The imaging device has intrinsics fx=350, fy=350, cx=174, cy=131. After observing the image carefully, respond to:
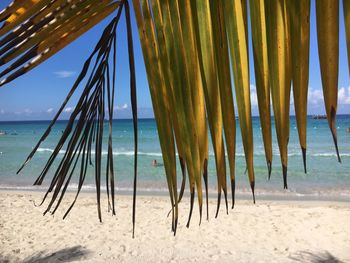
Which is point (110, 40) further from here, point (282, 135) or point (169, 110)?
point (282, 135)

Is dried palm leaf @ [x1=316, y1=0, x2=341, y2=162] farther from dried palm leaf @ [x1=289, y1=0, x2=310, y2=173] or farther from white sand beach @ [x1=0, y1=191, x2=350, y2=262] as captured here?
white sand beach @ [x1=0, y1=191, x2=350, y2=262]

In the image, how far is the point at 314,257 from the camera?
6.06m

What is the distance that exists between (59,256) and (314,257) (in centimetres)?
438

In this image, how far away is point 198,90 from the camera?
41 centimetres

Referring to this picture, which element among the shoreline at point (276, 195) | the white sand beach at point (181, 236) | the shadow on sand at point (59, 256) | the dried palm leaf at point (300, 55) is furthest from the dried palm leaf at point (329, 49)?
the shoreline at point (276, 195)

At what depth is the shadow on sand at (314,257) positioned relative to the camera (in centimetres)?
578

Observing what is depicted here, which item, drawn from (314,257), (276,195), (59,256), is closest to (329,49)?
(59,256)

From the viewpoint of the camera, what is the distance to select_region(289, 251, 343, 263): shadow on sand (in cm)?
578

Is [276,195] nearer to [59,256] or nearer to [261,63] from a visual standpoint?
[59,256]

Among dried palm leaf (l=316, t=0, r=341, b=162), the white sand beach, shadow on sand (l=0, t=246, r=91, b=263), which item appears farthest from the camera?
the white sand beach

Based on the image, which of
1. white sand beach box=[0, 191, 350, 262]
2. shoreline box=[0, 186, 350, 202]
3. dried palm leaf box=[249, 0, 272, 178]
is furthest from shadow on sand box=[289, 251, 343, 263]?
dried palm leaf box=[249, 0, 272, 178]

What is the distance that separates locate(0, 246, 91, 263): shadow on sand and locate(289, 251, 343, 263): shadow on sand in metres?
3.62

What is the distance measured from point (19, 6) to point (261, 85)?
0.33m

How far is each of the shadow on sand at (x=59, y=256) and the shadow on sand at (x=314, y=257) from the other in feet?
11.9
